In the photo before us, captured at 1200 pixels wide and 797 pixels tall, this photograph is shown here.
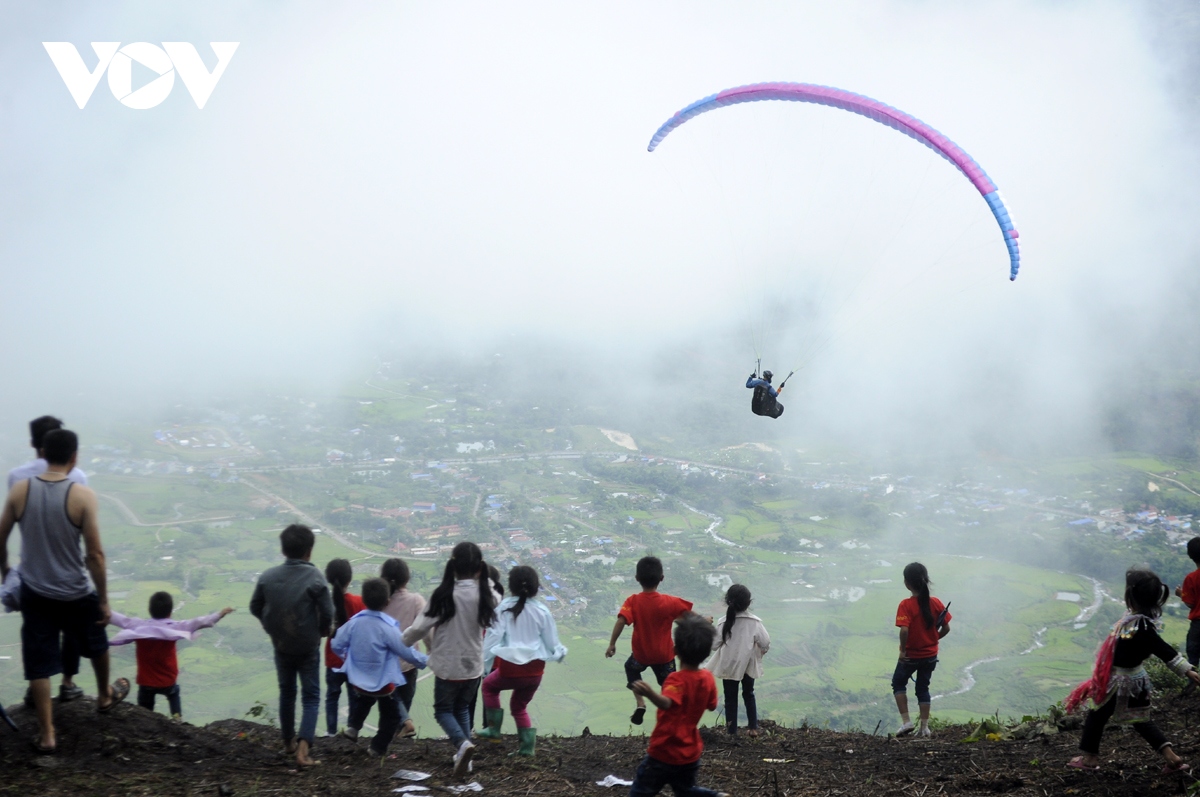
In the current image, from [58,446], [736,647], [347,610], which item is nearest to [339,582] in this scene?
[347,610]

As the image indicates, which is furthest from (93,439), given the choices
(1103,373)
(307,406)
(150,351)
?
(1103,373)

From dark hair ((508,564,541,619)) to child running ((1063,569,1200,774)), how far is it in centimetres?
427

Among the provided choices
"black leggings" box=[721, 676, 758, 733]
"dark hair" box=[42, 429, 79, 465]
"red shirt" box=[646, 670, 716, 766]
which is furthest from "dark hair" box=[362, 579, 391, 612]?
"black leggings" box=[721, 676, 758, 733]

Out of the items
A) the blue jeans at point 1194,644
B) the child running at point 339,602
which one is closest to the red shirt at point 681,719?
the child running at point 339,602

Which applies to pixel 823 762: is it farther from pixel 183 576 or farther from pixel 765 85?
pixel 183 576

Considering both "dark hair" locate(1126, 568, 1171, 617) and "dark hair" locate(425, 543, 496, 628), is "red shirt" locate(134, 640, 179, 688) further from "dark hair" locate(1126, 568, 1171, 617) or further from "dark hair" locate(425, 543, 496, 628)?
"dark hair" locate(1126, 568, 1171, 617)

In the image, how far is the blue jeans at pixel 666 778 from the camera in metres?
4.65

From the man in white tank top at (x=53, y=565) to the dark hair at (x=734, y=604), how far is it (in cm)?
519

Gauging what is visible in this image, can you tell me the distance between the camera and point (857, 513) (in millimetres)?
47281

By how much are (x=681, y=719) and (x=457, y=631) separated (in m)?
2.34

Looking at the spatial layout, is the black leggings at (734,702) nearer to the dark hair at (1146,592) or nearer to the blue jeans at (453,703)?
the blue jeans at (453,703)

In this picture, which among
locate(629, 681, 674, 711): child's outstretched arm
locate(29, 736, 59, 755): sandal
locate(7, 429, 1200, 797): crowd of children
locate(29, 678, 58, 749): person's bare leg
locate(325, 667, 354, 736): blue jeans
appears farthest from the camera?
locate(325, 667, 354, 736): blue jeans

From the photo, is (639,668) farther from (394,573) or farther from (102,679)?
(102,679)

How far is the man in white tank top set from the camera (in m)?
4.96
